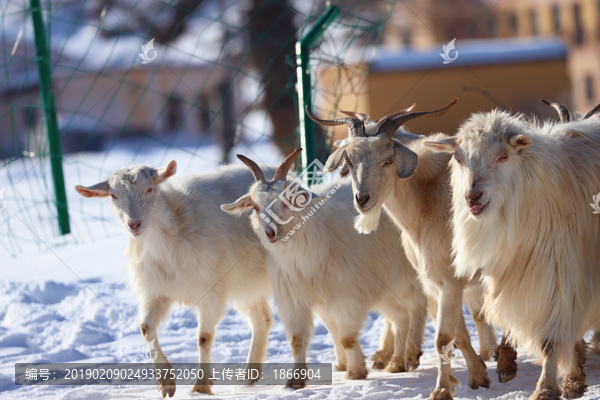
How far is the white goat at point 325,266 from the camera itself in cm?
458

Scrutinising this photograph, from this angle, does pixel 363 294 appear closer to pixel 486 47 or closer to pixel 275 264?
pixel 275 264

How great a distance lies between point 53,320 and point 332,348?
234cm

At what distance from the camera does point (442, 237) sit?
412 centimetres

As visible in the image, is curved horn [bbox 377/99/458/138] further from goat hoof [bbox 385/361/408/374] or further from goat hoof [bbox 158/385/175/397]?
goat hoof [bbox 158/385/175/397]

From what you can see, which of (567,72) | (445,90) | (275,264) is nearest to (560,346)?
(275,264)

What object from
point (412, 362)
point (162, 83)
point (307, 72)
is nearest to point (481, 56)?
point (307, 72)

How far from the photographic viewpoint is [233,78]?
7.56 metres

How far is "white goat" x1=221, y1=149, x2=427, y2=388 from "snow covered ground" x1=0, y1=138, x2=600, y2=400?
10.4 inches

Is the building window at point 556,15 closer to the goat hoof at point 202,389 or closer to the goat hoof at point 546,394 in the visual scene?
the goat hoof at point 202,389

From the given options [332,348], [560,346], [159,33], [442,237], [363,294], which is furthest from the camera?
[159,33]

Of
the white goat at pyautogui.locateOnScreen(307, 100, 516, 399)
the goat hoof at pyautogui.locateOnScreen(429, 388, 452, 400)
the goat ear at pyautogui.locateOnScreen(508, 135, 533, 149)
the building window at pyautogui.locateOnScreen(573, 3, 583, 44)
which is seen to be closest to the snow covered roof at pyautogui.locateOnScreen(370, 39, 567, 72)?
the white goat at pyautogui.locateOnScreen(307, 100, 516, 399)

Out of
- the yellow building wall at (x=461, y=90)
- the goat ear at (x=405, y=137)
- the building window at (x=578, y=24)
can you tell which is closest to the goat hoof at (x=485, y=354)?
the goat ear at (x=405, y=137)

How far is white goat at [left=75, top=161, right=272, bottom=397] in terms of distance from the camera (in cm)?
468

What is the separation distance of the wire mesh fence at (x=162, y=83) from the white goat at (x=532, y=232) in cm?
282
